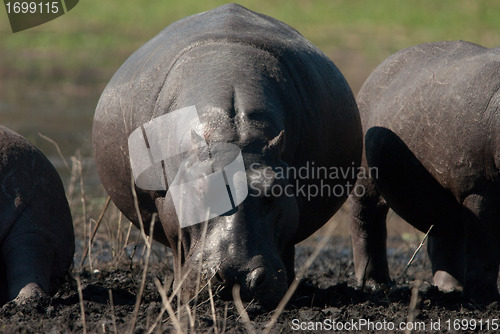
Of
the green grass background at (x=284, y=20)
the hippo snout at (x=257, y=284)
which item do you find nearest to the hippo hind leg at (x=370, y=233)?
the hippo snout at (x=257, y=284)

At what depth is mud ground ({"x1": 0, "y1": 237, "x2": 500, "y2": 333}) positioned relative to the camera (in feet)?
16.3

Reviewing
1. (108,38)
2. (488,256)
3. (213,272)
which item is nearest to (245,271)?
(213,272)

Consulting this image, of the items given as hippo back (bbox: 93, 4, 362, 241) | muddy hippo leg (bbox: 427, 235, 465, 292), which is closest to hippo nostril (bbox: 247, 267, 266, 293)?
hippo back (bbox: 93, 4, 362, 241)

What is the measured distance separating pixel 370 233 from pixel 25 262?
3439 mm

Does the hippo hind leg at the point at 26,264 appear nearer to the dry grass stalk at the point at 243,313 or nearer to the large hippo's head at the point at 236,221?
the large hippo's head at the point at 236,221

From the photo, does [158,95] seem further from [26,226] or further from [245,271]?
[245,271]

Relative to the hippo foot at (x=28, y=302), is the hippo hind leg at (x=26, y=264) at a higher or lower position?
higher

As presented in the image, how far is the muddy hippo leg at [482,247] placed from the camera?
21.0 feet

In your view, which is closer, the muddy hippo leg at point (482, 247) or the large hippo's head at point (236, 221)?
the large hippo's head at point (236, 221)

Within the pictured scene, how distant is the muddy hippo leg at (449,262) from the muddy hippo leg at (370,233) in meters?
0.46

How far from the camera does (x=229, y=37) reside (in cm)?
623

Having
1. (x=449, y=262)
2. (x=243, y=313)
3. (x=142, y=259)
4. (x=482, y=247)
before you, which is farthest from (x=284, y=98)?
(x=449, y=262)

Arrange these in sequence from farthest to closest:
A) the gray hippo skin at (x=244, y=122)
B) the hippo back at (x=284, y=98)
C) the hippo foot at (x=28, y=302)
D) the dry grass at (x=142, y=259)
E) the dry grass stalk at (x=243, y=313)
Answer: the hippo back at (x=284, y=98) → the hippo foot at (x=28, y=302) → the gray hippo skin at (x=244, y=122) → the dry grass stalk at (x=243, y=313) → the dry grass at (x=142, y=259)

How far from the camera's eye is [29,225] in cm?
596
